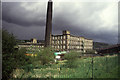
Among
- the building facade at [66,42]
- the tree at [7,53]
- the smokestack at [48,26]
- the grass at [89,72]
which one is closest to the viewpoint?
the grass at [89,72]

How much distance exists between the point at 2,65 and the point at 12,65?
2.34 feet

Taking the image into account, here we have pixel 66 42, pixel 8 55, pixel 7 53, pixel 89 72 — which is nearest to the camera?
pixel 89 72

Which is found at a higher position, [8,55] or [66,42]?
[66,42]

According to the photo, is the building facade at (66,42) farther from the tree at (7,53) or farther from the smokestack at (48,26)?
the tree at (7,53)

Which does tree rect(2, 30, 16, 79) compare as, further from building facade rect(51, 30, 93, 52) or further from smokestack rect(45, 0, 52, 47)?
building facade rect(51, 30, 93, 52)

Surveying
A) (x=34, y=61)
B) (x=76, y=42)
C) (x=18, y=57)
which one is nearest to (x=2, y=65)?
(x=18, y=57)

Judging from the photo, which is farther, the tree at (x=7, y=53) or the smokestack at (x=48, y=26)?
the smokestack at (x=48, y=26)

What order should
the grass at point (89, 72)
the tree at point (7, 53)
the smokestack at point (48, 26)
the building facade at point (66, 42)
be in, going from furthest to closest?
the building facade at point (66, 42) → the smokestack at point (48, 26) → the tree at point (7, 53) → the grass at point (89, 72)

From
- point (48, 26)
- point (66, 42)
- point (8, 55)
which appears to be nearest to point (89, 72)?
point (8, 55)

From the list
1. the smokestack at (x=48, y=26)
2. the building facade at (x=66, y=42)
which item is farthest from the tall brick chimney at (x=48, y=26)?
the building facade at (x=66, y=42)

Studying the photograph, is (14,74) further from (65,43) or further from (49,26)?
(65,43)

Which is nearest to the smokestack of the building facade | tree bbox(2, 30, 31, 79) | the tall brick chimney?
the tall brick chimney

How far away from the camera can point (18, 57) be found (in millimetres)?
9180

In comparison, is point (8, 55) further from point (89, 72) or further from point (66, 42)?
point (66, 42)
